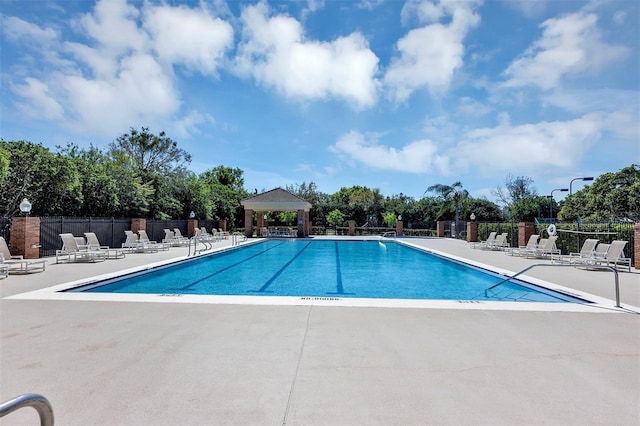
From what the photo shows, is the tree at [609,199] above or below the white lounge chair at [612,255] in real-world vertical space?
above

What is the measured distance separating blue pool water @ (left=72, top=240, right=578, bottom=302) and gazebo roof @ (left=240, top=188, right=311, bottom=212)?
14.7m

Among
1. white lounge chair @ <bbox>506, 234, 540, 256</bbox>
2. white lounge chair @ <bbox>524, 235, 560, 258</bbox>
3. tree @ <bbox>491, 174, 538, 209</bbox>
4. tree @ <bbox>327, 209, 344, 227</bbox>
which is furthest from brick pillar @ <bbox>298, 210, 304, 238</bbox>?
tree @ <bbox>491, 174, 538, 209</bbox>

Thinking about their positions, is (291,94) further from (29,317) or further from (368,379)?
(368,379)

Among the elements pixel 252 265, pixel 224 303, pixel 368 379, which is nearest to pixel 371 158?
pixel 252 265

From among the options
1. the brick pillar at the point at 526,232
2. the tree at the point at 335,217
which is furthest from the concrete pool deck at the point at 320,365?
the tree at the point at 335,217

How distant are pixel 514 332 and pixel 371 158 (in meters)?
33.7

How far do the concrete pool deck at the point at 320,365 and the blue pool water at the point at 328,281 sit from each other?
2556 millimetres

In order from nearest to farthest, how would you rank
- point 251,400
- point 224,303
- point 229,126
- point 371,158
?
point 251,400
point 224,303
point 229,126
point 371,158

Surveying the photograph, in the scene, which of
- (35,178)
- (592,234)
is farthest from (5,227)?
(592,234)

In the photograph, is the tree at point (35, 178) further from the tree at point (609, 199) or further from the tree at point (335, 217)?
the tree at point (609, 199)

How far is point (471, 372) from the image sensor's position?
3.29m

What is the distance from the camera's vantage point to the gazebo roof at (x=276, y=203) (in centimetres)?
2959

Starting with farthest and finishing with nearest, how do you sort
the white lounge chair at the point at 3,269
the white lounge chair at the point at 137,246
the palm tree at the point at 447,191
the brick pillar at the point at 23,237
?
the palm tree at the point at 447,191
the white lounge chair at the point at 137,246
the brick pillar at the point at 23,237
the white lounge chair at the point at 3,269

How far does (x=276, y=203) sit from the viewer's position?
29656mm
